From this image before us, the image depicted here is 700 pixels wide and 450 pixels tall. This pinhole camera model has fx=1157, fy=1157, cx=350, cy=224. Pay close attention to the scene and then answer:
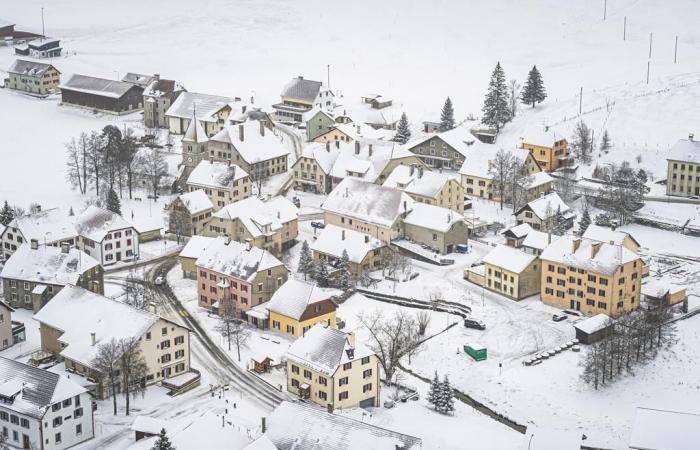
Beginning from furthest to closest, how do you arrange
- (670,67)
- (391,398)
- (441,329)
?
1. (670,67)
2. (441,329)
3. (391,398)

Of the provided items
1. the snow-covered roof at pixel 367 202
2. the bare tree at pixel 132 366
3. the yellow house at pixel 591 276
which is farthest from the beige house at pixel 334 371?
the snow-covered roof at pixel 367 202

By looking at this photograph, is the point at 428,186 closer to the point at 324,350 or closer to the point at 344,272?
the point at 344,272

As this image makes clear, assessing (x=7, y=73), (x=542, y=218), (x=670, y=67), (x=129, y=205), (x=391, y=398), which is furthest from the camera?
(x=7, y=73)

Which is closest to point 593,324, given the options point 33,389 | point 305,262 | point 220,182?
point 305,262

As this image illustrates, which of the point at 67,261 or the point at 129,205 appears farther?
the point at 129,205

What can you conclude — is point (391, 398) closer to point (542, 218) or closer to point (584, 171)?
point (542, 218)

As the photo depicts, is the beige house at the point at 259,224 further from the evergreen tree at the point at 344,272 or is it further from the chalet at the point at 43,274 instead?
the chalet at the point at 43,274

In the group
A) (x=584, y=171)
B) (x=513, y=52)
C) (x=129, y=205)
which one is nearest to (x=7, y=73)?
(x=129, y=205)
